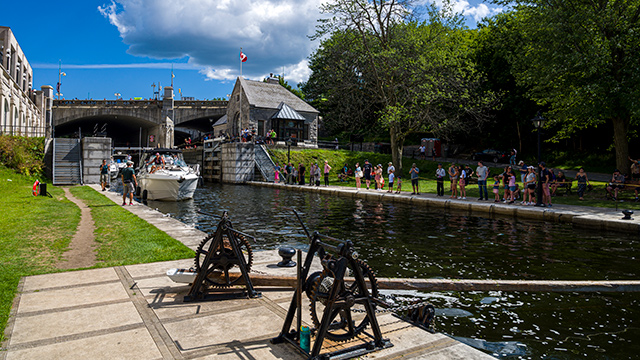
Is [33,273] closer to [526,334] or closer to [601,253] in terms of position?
[526,334]

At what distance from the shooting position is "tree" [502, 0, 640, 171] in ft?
66.8

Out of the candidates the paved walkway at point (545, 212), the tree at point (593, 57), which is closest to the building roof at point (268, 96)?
the paved walkway at point (545, 212)

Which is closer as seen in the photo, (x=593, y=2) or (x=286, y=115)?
(x=593, y=2)

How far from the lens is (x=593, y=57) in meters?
20.5

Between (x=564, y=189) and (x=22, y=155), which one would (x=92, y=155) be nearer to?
(x=22, y=155)

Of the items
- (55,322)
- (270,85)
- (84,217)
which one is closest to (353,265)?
(55,322)

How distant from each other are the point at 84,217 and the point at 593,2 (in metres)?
25.8

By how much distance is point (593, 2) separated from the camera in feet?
71.7

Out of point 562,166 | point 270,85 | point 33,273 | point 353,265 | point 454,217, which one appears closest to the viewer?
point 353,265

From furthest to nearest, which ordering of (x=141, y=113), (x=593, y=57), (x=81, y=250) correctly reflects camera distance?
1. (x=141, y=113)
2. (x=593, y=57)
3. (x=81, y=250)

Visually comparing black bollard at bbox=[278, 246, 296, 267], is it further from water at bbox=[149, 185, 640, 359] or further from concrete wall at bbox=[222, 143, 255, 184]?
concrete wall at bbox=[222, 143, 255, 184]

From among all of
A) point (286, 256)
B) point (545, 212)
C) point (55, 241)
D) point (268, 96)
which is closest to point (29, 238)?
point (55, 241)

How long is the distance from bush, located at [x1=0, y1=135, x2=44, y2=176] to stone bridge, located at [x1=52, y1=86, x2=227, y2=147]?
24.8m

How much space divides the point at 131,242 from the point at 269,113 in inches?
1450
